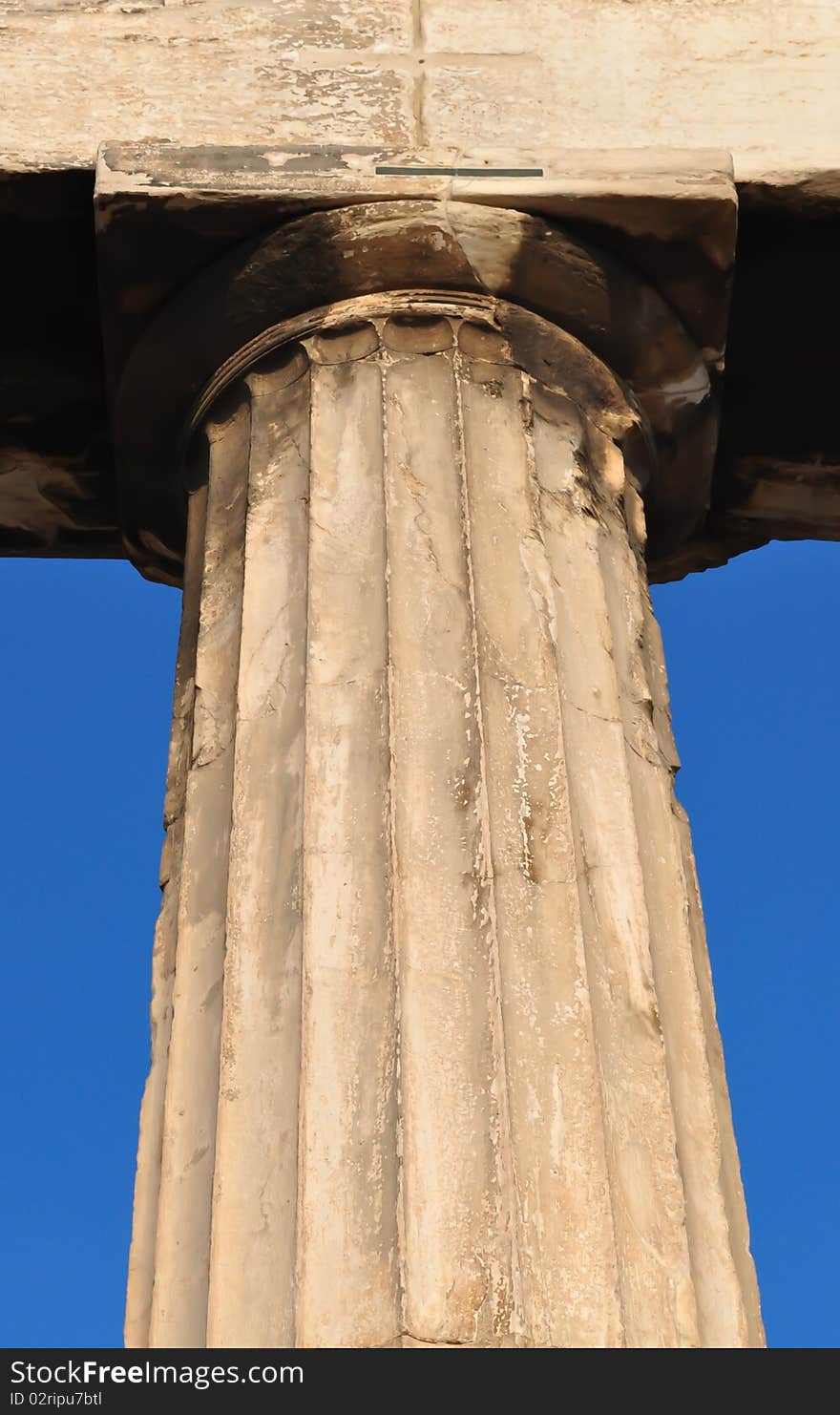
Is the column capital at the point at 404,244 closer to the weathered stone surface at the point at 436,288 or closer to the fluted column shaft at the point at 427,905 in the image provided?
the weathered stone surface at the point at 436,288

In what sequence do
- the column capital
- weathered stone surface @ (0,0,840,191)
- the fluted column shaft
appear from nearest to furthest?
the fluted column shaft
the column capital
weathered stone surface @ (0,0,840,191)

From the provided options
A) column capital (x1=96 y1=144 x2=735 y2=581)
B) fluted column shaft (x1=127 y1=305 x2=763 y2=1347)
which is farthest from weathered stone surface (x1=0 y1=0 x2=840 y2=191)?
fluted column shaft (x1=127 y1=305 x2=763 y2=1347)

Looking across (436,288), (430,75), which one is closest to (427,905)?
(436,288)

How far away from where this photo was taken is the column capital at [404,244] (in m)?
5.95

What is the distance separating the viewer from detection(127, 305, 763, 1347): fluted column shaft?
4.34m

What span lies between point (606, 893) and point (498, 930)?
13.5 inches

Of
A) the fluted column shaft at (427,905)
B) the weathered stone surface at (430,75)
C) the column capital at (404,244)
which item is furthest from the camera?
the weathered stone surface at (430,75)

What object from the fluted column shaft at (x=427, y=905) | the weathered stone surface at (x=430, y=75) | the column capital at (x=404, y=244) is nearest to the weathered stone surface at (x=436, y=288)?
the column capital at (x=404, y=244)

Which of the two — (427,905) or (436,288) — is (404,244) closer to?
(436,288)

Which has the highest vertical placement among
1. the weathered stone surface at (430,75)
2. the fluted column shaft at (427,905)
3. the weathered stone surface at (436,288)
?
the weathered stone surface at (430,75)

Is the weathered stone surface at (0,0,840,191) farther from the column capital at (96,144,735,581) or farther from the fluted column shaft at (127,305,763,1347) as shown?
the fluted column shaft at (127,305,763,1347)

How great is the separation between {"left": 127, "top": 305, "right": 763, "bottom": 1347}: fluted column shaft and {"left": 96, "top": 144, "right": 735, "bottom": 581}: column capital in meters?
0.13

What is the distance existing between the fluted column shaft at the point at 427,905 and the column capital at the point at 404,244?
0.44 feet
